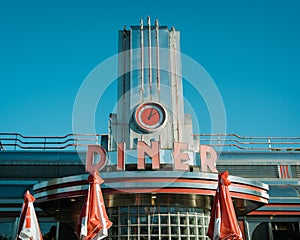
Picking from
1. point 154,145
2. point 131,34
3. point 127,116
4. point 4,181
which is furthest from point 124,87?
point 4,181

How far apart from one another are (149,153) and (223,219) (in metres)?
5.35

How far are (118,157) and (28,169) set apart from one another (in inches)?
415

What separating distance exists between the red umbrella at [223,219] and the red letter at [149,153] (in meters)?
4.10

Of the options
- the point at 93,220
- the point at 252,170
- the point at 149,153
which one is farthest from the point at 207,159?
the point at 252,170

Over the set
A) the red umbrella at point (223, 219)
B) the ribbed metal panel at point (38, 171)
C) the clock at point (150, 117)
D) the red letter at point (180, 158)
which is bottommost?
the red umbrella at point (223, 219)

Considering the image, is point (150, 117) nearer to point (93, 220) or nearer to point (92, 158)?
point (92, 158)

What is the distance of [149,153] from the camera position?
18.0 metres

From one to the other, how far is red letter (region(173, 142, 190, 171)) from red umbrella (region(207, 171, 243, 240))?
3.20m

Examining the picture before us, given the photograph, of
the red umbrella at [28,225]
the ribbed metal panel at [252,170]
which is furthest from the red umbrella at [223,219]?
the ribbed metal panel at [252,170]

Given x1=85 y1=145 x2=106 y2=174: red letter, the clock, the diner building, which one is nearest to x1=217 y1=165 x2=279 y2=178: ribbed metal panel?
the diner building

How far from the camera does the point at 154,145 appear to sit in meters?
18.1

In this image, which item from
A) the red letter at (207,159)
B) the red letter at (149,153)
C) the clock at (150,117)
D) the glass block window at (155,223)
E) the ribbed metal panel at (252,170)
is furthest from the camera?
the ribbed metal panel at (252,170)

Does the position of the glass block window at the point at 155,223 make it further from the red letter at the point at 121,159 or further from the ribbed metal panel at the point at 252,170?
the ribbed metal panel at the point at 252,170

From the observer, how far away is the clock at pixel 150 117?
21.2m
